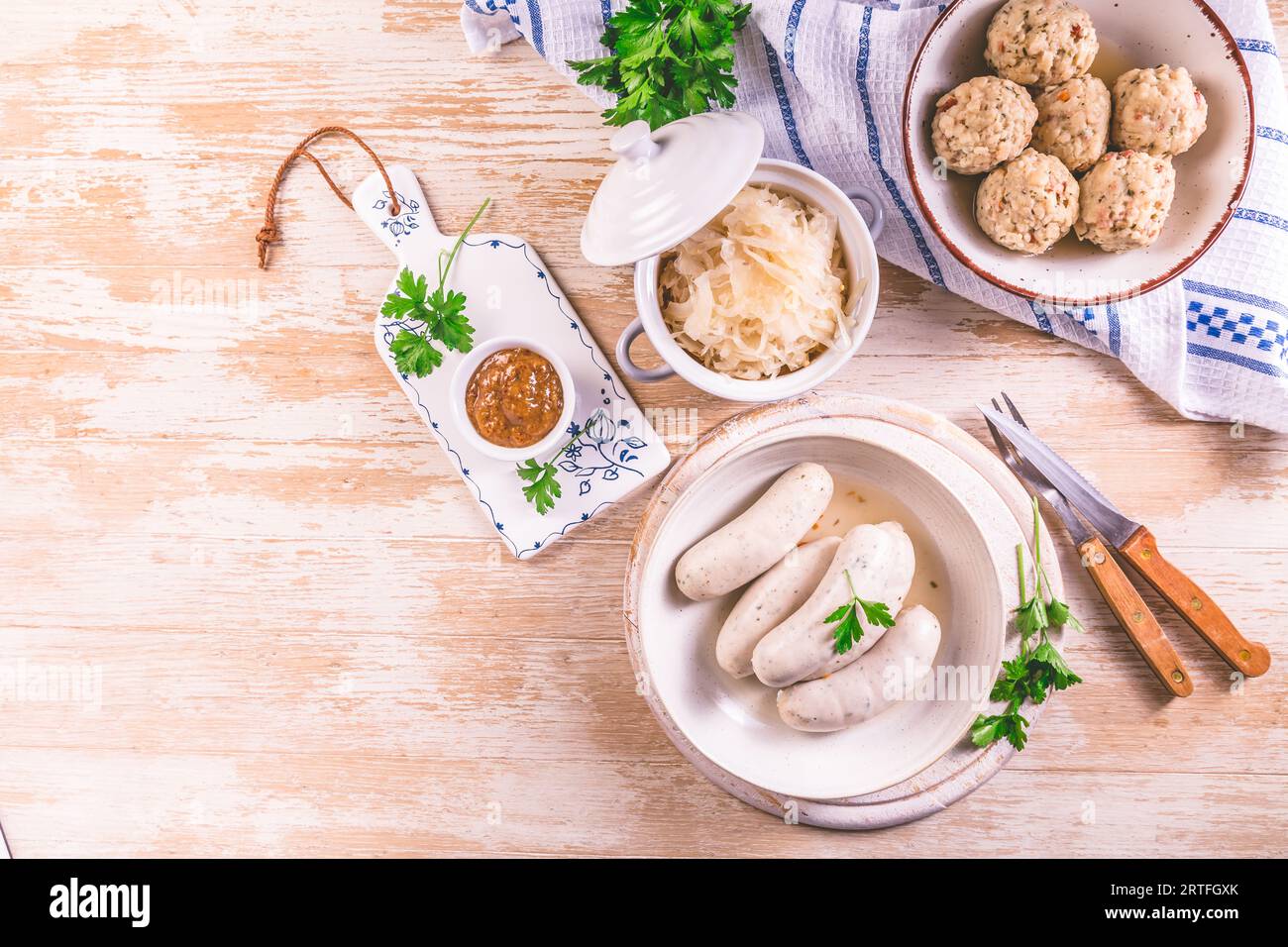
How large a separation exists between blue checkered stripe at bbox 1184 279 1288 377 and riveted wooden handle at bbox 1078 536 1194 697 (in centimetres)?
44

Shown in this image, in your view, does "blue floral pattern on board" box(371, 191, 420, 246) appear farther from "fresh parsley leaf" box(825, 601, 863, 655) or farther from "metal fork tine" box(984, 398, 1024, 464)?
"metal fork tine" box(984, 398, 1024, 464)

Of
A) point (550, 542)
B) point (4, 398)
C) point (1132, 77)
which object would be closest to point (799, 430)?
point (550, 542)

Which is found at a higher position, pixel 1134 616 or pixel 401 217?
pixel 401 217

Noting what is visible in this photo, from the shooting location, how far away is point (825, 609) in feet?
4.66

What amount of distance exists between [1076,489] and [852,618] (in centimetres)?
58

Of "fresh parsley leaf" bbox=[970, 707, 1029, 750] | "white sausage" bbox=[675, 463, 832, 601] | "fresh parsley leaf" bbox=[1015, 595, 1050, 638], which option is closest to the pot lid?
"white sausage" bbox=[675, 463, 832, 601]

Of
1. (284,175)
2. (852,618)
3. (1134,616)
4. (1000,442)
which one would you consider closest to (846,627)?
(852,618)

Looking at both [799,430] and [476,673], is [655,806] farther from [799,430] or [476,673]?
[799,430]

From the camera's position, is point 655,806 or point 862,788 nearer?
point 862,788

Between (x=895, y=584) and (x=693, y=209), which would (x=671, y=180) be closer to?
(x=693, y=209)

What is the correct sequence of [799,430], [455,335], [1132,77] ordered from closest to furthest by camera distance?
[1132,77]
[799,430]
[455,335]

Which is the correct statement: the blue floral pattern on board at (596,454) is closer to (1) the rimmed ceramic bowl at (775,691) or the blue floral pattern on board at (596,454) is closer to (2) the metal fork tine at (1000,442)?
(1) the rimmed ceramic bowl at (775,691)

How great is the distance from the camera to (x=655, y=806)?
1689mm
